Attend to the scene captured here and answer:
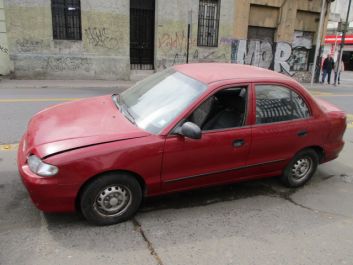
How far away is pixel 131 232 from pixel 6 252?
113 centimetres

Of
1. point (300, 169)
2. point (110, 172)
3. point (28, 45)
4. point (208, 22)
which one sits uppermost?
point (208, 22)

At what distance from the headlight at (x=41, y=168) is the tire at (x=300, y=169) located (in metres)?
2.93

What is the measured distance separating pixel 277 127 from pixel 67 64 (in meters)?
12.7

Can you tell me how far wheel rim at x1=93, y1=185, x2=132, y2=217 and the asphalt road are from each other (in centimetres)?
17

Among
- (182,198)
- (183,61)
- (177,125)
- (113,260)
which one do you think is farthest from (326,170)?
(183,61)

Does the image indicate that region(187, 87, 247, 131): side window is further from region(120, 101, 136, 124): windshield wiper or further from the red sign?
the red sign

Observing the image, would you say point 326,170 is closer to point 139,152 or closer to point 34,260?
point 139,152

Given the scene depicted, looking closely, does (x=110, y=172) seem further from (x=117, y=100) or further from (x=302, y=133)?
(x=302, y=133)

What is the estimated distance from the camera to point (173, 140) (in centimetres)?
362

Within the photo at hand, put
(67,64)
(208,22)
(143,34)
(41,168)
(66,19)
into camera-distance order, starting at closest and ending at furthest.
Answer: (41,168)
(66,19)
(67,64)
(143,34)
(208,22)

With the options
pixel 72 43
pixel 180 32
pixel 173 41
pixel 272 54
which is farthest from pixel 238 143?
pixel 272 54

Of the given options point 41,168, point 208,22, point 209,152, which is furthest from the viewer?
point 208,22

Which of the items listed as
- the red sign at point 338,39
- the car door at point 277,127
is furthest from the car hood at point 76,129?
the red sign at point 338,39

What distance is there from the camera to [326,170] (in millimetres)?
5543
